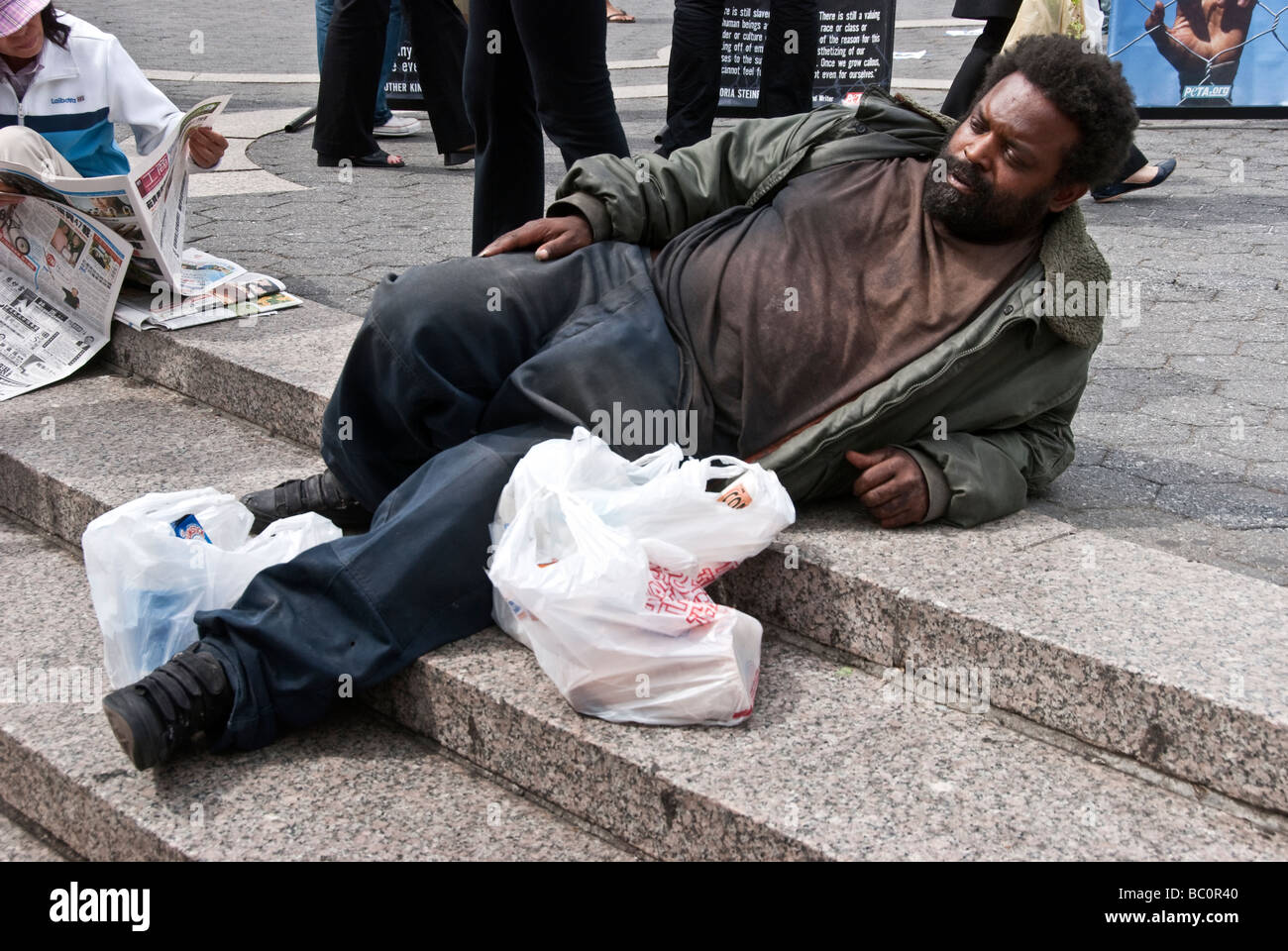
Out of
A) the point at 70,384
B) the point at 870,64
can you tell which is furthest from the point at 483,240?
the point at 870,64

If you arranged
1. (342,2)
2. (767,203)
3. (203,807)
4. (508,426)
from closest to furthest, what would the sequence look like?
1. (203,807)
2. (508,426)
3. (767,203)
4. (342,2)

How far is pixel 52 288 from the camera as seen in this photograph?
392 centimetres

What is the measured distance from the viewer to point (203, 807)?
230 centimetres

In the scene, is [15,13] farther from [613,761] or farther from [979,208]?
[613,761]

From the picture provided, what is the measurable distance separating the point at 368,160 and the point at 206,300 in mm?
2578

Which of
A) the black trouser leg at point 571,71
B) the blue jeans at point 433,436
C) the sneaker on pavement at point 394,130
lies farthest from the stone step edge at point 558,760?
the sneaker on pavement at point 394,130

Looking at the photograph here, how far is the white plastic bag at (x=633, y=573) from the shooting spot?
2.22 m

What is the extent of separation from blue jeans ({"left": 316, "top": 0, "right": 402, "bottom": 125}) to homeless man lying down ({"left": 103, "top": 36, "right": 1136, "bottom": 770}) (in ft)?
13.6

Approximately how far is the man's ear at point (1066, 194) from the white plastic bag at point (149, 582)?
5.52 ft

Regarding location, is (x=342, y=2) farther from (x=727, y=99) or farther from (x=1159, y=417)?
(x=1159, y=417)

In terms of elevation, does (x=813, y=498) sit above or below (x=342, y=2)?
below

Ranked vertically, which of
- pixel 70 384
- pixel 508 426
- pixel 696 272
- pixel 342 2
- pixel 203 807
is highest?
pixel 342 2
